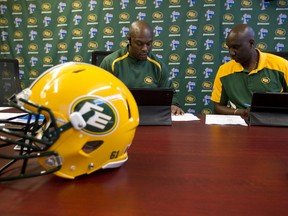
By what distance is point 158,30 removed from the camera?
3.01 metres

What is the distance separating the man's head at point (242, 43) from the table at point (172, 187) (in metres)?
1.10

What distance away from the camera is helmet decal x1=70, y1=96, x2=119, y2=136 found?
592 millimetres

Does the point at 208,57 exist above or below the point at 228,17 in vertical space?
below

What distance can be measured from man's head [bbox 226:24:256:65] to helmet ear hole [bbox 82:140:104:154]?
1484 millimetres

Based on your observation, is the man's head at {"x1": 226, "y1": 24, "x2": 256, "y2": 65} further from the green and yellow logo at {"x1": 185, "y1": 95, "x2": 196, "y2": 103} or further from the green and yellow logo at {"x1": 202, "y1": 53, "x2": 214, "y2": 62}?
the green and yellow logo at {"x1": 185, "y1": 95, "x2": 196, "y2": 103}

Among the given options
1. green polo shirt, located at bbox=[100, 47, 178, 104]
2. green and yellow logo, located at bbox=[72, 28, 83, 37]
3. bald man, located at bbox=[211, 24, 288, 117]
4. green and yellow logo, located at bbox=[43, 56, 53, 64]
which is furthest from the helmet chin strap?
green and yellow logo, located at bbox=[43, 56, 53, 64]

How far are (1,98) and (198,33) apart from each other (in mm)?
1979

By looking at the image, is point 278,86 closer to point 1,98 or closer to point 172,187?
point 172,187

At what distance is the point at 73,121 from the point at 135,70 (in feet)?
5.07

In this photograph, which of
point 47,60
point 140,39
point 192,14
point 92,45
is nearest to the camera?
point 140,39

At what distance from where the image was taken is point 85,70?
0.65 meters

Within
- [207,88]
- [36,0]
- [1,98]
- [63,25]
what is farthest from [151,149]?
[36,0]

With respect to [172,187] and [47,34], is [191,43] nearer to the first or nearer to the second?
[47,34]

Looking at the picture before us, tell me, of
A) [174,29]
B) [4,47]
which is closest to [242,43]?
[174,29]
